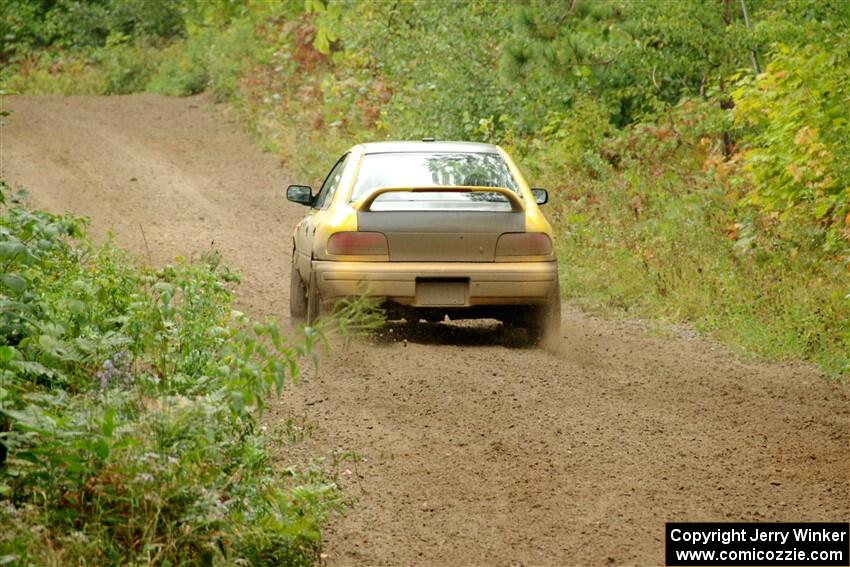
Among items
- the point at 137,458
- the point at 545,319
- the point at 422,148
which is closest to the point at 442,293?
the point at 545,319

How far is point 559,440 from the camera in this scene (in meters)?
7.40

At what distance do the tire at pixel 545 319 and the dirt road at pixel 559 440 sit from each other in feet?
0.64

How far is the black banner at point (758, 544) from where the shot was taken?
544 centimetres

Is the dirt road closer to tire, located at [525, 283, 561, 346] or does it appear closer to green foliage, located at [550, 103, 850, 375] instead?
tire, located at [525, 283, 561, 346]

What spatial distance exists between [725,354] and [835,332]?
2.85 ft

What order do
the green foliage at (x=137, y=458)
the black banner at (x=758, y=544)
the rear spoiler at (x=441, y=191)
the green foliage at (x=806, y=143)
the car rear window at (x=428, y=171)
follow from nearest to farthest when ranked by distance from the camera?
the green foliage at (x=137, y=458)
the black banner at (x=758, y=544)
the rear spoiler at (x=441, y=191)
the car rear window at (x=428, y=171)
the green foliage at (x=806, y=143)

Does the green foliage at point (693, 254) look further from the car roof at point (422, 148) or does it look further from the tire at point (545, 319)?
the car roof at point (422, 148)

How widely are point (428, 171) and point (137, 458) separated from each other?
18.3 feet

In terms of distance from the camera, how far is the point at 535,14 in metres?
17.6

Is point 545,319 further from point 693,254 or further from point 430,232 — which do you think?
point 693,254

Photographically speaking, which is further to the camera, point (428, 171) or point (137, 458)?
point (428, 171)

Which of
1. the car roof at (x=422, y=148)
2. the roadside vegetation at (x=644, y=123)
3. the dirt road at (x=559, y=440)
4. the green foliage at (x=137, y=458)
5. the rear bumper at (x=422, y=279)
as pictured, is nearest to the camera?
the green foliage at (x=137, y=458)

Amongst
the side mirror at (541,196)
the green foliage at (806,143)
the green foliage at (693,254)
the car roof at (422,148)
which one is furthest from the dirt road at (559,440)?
the green foliage at (806,143)

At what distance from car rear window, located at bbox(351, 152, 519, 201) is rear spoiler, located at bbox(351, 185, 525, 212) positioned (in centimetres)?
15
